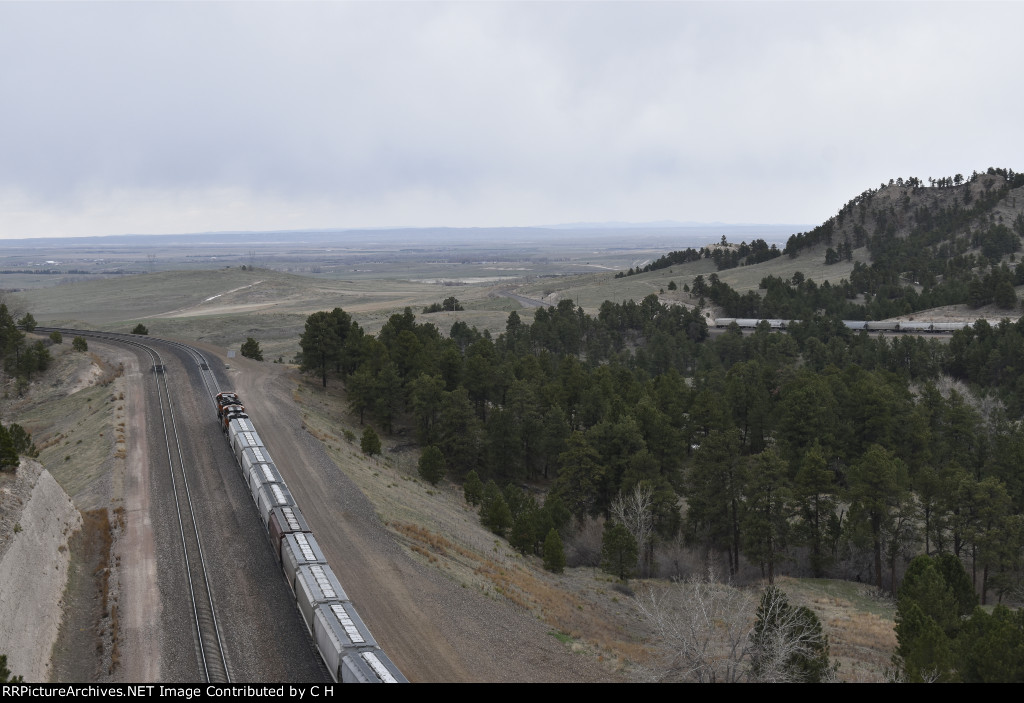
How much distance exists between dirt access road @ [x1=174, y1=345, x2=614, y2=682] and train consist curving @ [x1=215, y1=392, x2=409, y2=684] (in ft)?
9.14

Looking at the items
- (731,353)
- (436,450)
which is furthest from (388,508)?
(731,353)

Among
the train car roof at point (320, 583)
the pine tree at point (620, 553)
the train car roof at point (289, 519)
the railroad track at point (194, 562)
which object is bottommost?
the pine tree at point (620, 553)

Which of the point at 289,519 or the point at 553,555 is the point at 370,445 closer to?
the point at 553,555

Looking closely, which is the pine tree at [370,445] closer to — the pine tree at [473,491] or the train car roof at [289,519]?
the pine tree at [473,491]

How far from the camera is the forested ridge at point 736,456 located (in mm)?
47312

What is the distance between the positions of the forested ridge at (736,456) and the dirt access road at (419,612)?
11.5 m

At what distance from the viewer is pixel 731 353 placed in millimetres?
111625

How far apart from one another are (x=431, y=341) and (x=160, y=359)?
30799 millimetres

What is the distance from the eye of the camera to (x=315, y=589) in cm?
2812

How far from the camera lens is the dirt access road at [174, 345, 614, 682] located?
91.5 feet

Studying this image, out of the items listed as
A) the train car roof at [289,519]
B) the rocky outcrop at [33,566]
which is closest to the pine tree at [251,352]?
the rocky outcrop at [33,566]
